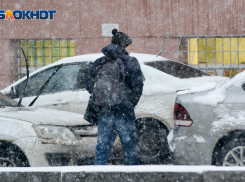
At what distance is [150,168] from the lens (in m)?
3.70

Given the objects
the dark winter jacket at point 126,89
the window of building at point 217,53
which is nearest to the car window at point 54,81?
the dark winter jacket at point 126,89

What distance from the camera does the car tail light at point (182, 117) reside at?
512 cm

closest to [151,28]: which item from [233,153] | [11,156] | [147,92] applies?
[147,92]

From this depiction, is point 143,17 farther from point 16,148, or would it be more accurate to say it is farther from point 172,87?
point 16,148

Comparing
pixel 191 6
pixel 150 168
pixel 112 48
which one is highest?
pixel 191 6

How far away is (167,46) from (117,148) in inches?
295

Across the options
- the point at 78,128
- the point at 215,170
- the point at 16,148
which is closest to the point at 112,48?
the point at 78,128

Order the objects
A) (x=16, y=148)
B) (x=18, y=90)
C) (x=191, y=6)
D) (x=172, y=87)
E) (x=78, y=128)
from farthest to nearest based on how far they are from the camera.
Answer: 1. (x=191, y=6)
2. (x=18, y=90)
3. (x=172, y=87)
4. (x=78, y=128)
5. (x=16, y=148)

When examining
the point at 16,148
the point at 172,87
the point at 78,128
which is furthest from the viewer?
the point at 172,87

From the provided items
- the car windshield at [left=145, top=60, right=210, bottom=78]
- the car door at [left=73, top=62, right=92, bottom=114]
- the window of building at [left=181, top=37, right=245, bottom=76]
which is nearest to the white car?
the car door at [left=73, top=62, right=92, bottom=114]

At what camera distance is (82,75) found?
716 cm

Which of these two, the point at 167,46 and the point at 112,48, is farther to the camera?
the point at 167,46

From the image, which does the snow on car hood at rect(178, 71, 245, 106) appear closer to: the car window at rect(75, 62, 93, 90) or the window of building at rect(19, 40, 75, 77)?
the car window at rect(75, 62, 93, 90)

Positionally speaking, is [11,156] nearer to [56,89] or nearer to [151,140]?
[151,140]
